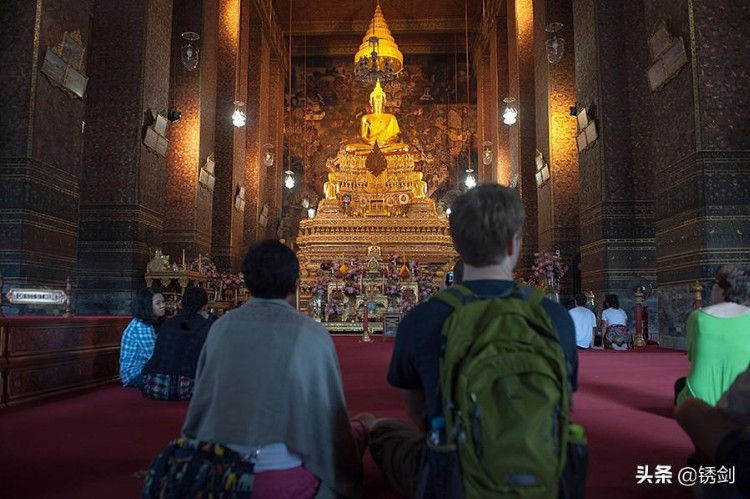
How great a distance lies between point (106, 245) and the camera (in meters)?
8.05

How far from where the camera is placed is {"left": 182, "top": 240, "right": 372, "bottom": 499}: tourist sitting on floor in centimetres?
161

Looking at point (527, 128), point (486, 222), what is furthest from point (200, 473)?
point (527, 128)

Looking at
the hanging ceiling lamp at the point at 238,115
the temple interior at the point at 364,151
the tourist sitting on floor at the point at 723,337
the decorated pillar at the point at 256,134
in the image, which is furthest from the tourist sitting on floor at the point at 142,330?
the decorated pillar at the point at 256,134

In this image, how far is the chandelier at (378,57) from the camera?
14.8m

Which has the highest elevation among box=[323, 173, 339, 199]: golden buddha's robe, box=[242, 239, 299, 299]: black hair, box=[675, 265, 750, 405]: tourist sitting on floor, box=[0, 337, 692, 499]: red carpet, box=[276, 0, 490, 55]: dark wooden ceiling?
box=[276, 0, 490, 55]: dark wooden ceiling

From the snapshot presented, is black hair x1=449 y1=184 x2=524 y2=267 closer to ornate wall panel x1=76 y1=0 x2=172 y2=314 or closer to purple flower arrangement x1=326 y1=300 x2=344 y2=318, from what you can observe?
ornate wall panel x1=76 y1=0 x2=172 y2=314

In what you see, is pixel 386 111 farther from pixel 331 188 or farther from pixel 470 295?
pixel 470 295

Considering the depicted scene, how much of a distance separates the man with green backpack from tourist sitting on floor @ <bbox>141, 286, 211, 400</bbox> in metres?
2.58

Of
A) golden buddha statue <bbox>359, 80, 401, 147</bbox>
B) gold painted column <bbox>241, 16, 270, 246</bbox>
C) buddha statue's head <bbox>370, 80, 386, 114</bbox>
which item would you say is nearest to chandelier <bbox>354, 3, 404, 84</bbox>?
buddha statue's head <bbox>370, 80, 386, 114</bbox>

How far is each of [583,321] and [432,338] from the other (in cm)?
587

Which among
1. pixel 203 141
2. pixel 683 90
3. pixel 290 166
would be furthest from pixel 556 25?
pixel 290 166

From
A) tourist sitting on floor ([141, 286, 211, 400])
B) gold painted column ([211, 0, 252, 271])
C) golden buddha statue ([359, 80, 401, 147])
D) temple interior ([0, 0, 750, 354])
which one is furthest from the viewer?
golden buddha statue ([359, 80, 401, 147])

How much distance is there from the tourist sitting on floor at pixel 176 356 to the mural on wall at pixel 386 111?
50.6 feet

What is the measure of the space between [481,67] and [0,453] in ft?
58.8
